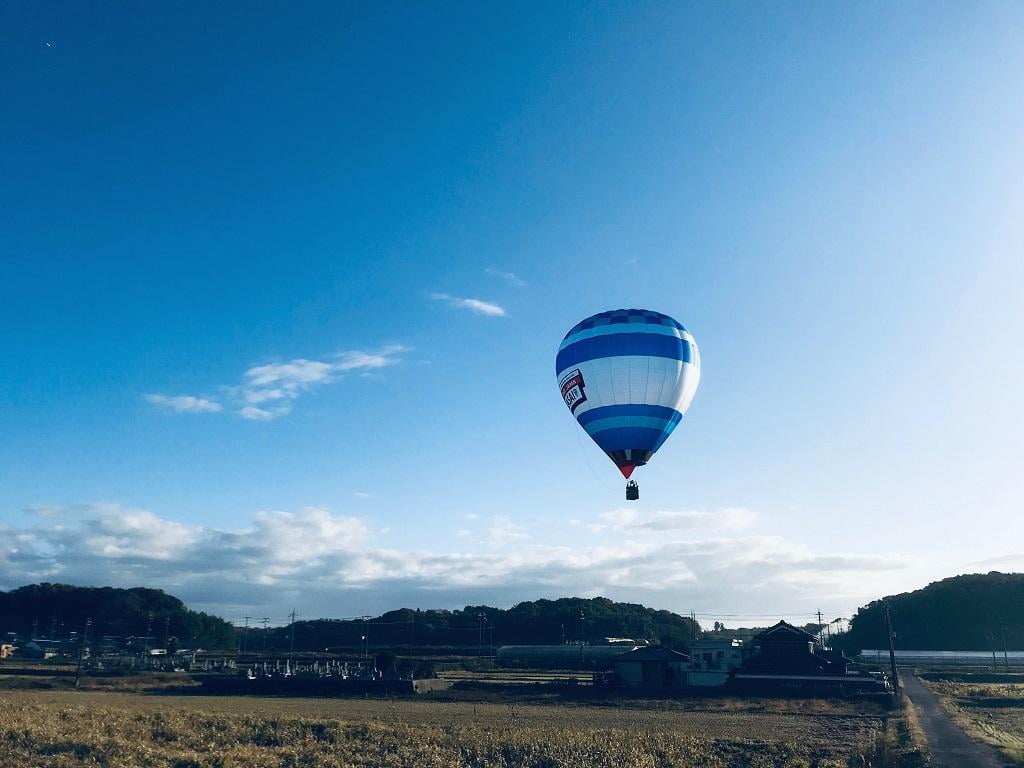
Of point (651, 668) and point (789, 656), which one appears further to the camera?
point (651, 668)

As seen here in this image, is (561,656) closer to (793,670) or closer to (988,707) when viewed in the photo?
(793,670)

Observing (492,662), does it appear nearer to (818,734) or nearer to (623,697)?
(623,697)

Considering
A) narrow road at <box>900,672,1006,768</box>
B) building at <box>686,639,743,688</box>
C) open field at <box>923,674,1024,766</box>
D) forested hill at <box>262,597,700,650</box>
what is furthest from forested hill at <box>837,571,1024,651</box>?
narrow road at <box>900,672,1006,768</box>

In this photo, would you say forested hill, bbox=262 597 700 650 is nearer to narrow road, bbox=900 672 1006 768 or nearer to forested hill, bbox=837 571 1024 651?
forested hill, bbox=837 571 1024 651

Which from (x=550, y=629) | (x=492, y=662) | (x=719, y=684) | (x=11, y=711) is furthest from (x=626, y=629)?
(x=11, y=711)

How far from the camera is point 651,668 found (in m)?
61.1

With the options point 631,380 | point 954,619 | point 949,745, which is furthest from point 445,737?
point 954,619

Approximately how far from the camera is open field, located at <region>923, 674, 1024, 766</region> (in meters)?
31.3

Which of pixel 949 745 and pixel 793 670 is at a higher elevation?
pixel 793 670

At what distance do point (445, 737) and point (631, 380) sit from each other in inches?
635

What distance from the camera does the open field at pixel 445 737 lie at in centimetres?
2767

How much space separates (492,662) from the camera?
326 ft

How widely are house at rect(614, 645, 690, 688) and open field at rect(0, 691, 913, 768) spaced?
1603 centimetres

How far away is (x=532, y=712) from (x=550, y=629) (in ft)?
351
